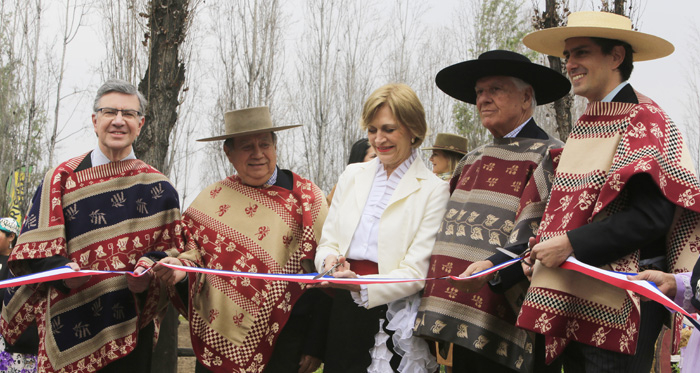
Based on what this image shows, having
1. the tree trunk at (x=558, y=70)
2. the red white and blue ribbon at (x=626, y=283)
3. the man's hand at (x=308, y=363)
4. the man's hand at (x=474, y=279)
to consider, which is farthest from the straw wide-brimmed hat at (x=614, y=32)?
the tree trunk at (x=558, y=70)

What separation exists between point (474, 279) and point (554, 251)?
508 millimetres

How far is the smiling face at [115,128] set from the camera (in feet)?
13.8

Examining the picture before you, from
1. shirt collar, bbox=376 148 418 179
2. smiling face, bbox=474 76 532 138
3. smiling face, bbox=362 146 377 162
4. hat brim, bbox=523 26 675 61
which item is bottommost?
smiling face, bbox=362 146 377 162

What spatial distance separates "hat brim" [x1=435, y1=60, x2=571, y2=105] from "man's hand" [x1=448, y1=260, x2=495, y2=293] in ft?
3.55

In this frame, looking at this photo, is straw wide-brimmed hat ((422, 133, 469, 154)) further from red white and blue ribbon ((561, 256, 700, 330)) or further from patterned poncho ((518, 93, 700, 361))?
red white and blue ribbon ((561, 256, 700, 330))

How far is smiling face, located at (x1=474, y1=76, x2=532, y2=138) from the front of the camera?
3.83 m

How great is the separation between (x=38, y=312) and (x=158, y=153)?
4.30 metres

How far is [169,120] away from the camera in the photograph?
826 cm

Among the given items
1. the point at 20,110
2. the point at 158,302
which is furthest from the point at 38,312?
the point at 20,110

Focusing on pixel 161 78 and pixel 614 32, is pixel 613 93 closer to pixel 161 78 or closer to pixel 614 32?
pixel 614 32

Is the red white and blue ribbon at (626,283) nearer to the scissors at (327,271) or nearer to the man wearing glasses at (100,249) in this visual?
the scissors at (327,271)

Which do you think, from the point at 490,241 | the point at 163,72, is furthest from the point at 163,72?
the point at 490,241

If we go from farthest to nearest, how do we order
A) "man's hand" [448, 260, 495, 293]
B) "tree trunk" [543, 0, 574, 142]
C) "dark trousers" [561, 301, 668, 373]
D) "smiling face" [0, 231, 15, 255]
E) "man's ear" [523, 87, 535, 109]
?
"tree trunk" [543, 0, 574, 142], "smiling face" [0, 231, 15, 255], "man's ear" [523, 87, 535, 109], "man's hand" [448, 260, 495, 293], "dark trousers" [561, 301, 668, 373]

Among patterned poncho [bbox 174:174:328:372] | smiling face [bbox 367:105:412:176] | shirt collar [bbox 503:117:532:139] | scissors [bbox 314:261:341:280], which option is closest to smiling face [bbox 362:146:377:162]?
patterned poncho [bbox 174:174:328:372]
